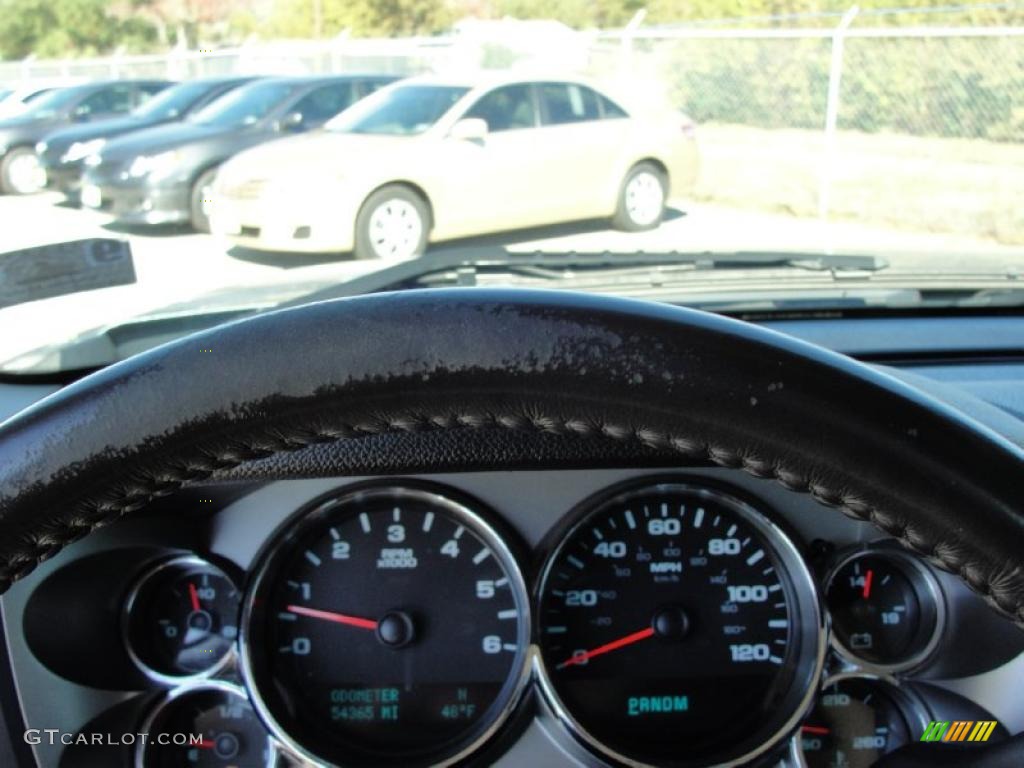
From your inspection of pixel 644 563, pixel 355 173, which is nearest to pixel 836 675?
pixel 644 563

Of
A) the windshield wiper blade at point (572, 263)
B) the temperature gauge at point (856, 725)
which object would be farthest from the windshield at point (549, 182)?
the temperature gauge at point (856, 725)

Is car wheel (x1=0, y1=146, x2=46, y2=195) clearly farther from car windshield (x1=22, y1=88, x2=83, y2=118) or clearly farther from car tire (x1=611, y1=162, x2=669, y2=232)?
car tire (x1=611, y1=162, x2=669, y2=232)

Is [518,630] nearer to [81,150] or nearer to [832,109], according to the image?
[81,150]

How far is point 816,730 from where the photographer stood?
212cm

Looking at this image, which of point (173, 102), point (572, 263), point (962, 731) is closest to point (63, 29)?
point (173, 102)

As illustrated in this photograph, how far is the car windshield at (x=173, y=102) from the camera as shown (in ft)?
46.0

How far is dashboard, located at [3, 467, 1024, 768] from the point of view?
201cm

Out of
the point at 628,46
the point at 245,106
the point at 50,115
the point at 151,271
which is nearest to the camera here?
the point at 151,271

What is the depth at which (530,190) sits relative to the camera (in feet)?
29.9

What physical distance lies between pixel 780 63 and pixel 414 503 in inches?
580

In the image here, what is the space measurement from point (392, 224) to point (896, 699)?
21.6 feet

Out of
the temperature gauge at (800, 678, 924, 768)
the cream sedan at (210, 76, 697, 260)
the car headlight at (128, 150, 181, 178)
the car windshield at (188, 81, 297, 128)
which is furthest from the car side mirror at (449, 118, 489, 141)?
the temperature gauge at (800, 678, 924, 768)

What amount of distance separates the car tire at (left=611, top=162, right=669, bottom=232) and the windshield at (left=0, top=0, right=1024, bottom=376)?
0.02 metres

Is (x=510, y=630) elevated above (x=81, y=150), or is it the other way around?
(x=81, y=150)
